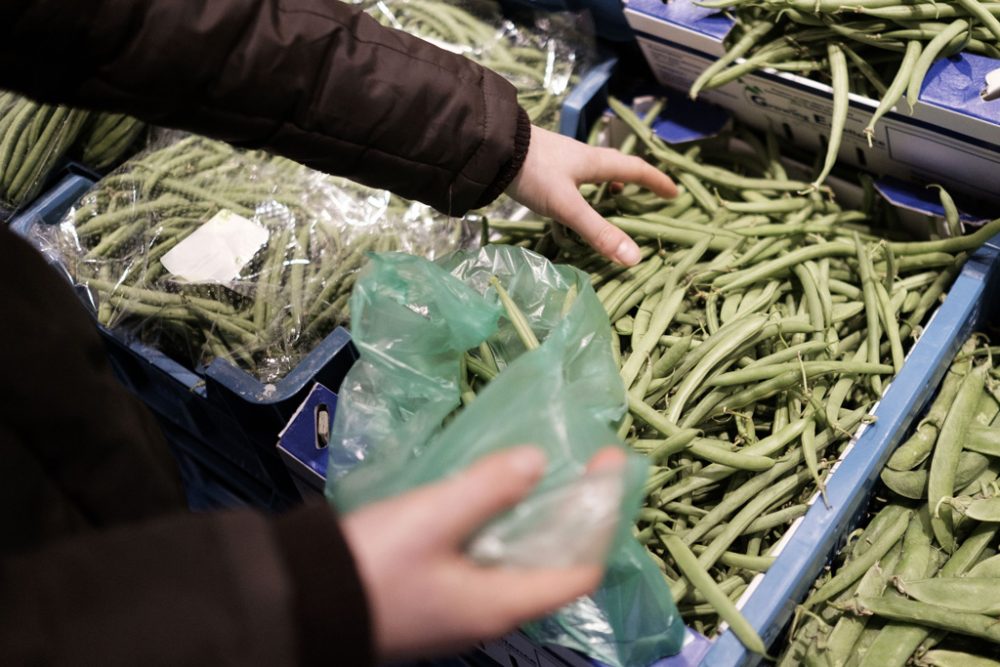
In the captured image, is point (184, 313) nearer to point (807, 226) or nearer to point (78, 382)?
point (78, 382)

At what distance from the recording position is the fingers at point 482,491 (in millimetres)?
764

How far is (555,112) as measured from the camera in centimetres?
241

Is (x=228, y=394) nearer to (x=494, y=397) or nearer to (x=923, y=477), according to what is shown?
(x=494, y=397)

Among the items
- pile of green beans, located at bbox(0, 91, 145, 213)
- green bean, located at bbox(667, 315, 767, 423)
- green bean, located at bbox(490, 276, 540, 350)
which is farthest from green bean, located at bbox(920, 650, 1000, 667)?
pile of green beans, located at bbox(0, 91, 145, 213)

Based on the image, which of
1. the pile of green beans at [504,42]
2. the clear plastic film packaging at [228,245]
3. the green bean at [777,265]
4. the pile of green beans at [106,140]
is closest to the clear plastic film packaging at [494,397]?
the green bean at [777,265]

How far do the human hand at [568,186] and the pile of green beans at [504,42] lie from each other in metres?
0.63

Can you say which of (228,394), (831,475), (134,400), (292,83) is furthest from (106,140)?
(831,475)

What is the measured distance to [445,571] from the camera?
0.78 metres

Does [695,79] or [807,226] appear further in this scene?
[695,79]

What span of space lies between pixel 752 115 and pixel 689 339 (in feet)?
2.61

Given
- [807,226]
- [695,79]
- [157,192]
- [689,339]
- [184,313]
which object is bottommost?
[184,313]

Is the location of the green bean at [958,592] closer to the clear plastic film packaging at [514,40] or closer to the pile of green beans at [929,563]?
the pile of green beans at [929,563]

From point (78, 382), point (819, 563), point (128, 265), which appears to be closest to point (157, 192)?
point (128, 265)

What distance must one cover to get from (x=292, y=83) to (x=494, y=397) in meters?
0.69
